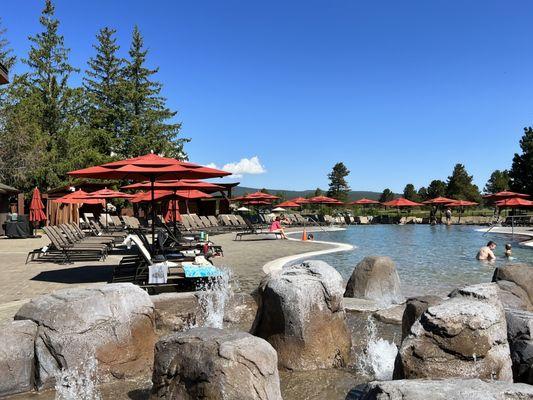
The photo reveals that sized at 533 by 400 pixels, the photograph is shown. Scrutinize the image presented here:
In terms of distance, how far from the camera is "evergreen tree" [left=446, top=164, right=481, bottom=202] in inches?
2662

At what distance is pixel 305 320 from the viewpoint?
5344mm

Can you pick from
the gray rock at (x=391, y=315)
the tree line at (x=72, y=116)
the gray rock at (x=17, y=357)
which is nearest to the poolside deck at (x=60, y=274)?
the gray rock at (x=17, y=357)

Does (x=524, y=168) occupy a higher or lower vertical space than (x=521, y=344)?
higher

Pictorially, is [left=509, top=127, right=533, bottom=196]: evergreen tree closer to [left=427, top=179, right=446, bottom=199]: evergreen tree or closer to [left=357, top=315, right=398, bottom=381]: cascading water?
[left=427, top=179, right=446, bottom=199]: evergreen tree

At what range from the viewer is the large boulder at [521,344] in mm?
4430

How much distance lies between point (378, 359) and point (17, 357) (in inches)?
157

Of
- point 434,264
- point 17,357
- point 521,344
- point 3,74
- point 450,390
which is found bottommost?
point 434,264

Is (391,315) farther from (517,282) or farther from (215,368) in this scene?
(215,368)

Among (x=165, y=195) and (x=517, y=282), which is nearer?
(x=517, y=282)

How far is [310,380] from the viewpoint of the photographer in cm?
507

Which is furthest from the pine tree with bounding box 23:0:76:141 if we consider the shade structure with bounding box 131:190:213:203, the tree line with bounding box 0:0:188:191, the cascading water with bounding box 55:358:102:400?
the cascading water with bounding box 55:358:102:400

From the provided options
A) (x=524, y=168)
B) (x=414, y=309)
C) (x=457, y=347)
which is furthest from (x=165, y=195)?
(x=524, y=168)

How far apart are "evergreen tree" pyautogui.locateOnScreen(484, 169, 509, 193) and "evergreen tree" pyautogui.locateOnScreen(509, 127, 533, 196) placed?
10.8 meters

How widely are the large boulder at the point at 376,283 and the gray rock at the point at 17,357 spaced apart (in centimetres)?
573
